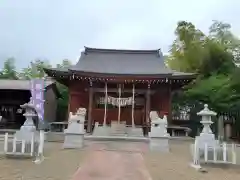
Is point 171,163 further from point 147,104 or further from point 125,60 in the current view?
point 125,60

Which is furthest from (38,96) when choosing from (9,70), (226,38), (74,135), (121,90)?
(9,70)

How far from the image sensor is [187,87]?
939 inches

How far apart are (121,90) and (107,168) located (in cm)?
1283

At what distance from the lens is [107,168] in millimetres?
8227

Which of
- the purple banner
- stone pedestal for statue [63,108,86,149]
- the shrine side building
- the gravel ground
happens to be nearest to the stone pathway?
the gravel ground

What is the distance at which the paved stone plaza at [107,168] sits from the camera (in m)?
7.39

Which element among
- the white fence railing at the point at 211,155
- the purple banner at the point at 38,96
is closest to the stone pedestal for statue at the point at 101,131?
the purple banner at the point at 38,96

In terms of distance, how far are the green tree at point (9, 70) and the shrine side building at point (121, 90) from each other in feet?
69.3

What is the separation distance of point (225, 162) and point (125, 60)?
53.5 feet

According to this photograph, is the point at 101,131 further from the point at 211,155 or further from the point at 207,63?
the point at 207,63

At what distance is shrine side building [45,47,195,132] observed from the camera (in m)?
19.6

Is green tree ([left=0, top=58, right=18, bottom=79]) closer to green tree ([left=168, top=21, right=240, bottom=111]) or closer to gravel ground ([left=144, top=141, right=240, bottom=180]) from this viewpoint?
green tree ([left=168, top=21, right=240, bottom=111])

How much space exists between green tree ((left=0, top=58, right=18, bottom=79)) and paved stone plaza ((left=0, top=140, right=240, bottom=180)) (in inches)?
1291

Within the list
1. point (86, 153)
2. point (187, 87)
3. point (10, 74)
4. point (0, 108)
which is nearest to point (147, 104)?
point (187, 87)
